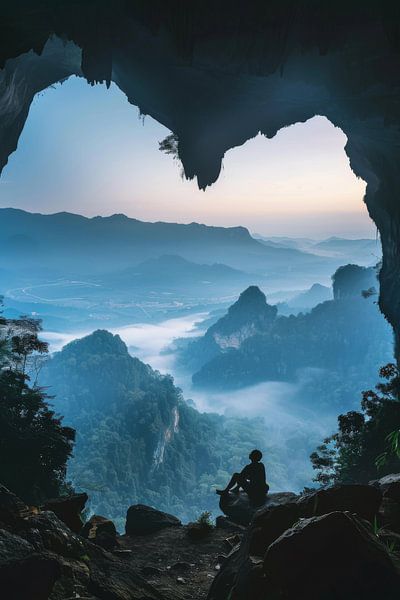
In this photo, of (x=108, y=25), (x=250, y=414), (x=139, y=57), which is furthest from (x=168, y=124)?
(x=250, y=414)

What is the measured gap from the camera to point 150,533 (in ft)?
30.8

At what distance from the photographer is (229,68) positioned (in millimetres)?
12164

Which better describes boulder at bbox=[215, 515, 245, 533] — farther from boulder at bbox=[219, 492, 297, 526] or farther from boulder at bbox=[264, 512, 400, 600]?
boulder at bbox=[264, 512, 400, 600]

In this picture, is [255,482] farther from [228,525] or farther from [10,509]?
[10,509]

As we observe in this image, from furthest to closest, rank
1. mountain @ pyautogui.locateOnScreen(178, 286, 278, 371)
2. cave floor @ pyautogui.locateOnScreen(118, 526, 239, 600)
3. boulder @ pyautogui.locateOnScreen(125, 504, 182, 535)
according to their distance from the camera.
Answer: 1. mountain @ pyautogui.locateOnScreen(178, 286, 278, 371)
2. boulder @ pyautogui.locateOnScreen(125, 504, 182, 535)
3. cave floor @ pyautogui.locateOnScreen(118, 526, 239, 600)

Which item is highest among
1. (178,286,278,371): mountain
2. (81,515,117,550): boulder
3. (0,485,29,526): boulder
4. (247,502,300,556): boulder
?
(178,286,278,371): mountain

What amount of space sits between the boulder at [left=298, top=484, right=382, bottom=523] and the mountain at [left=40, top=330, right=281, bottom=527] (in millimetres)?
67548

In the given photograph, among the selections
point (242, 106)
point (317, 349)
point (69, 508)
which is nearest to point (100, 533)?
point (69, 508)

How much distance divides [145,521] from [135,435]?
83.0m

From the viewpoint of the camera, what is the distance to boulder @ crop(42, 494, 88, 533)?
638cm

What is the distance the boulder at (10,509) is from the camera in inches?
186

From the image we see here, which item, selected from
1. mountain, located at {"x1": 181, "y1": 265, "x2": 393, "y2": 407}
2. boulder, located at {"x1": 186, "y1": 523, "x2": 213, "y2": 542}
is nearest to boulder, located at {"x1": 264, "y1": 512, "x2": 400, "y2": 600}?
boulder, located at {"x1": 186, "y1": 523, "x2": 213, "y2": 542}

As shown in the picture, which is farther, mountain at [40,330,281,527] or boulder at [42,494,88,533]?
mountain at [40,330,281,527]

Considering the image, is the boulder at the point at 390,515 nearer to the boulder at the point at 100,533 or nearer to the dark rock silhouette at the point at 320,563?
the dark rock silhouette at the point at 320,563
